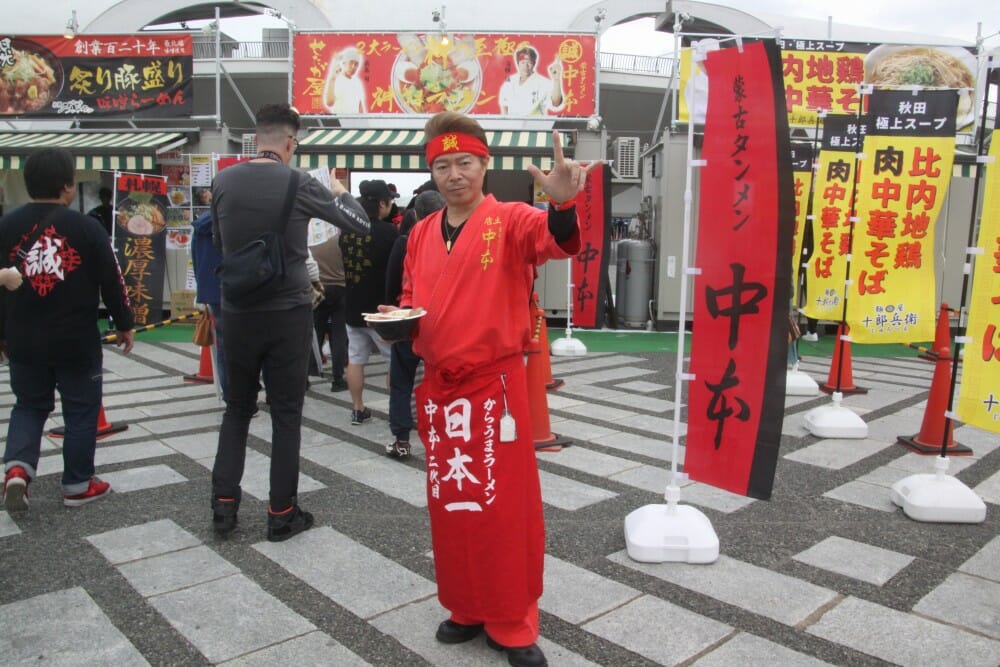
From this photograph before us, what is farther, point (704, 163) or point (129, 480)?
point (129, 480)

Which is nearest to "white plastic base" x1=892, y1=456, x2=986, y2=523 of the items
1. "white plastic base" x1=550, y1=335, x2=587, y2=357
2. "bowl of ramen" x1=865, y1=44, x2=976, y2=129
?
"white plastic base" x1=550, y1=335, x2=587, y2=357

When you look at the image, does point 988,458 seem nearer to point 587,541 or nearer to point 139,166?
point 587,541

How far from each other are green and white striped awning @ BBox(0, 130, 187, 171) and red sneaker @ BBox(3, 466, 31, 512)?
334 inches

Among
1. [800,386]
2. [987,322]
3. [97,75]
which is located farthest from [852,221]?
Result: [97,75]

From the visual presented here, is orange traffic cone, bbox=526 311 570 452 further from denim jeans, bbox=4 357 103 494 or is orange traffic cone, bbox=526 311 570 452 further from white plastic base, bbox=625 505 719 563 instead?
denim jeans, bbox=4 357 103 494

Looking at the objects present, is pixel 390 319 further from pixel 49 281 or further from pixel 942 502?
pixel 942 502

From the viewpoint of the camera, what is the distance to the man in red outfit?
2328 millimetres

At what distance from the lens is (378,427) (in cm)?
562

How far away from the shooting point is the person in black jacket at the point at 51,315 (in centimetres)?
357

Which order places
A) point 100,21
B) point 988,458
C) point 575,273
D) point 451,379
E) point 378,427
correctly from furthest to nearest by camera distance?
point 100,21 → point 575,273 → point 378,427 → point 988,458 → point 451,379

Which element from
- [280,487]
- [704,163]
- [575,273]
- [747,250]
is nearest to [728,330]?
[747,250]

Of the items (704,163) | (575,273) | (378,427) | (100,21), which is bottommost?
(378,427)

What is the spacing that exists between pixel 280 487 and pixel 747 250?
2.40 m

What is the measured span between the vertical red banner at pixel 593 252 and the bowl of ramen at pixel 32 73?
30.2ft
